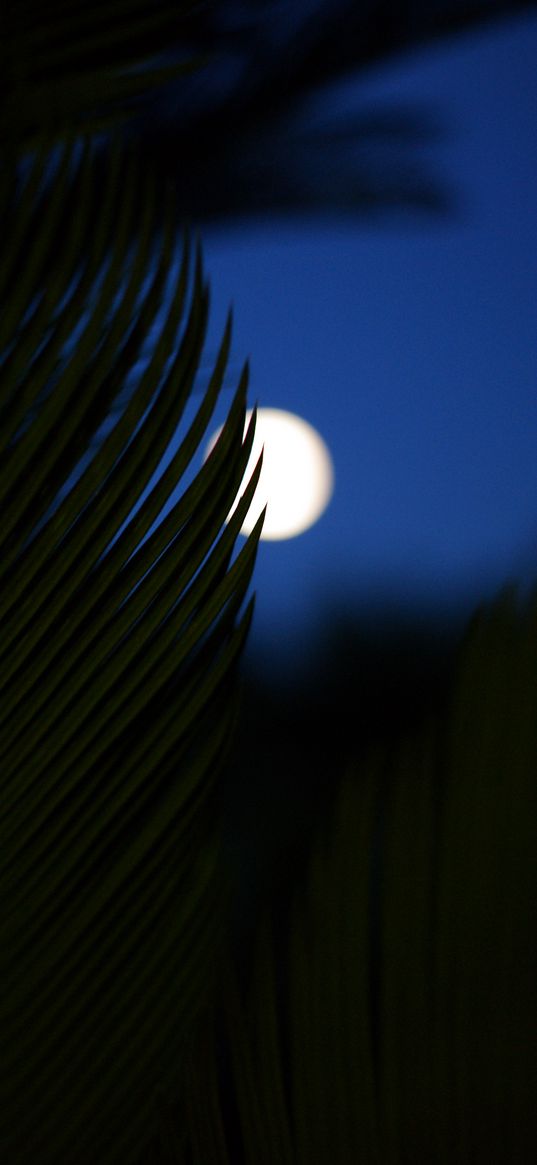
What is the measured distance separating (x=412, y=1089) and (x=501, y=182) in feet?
4.90

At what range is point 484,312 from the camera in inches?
63.3

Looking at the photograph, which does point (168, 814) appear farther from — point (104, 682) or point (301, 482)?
point (301, 482)

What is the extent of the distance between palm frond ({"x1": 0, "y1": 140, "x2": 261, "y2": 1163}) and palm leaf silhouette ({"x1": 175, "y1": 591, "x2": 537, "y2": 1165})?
6cm

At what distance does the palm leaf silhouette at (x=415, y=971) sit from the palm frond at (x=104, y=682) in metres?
0.06

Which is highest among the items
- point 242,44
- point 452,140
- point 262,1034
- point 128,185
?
point 452,140

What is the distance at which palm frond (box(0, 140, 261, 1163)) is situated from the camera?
49 cm

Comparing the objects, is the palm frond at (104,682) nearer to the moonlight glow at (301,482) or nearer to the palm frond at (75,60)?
the palm frond at (75,60)

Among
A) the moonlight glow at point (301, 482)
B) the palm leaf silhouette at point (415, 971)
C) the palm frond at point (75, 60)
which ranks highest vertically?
the moonlight glow at point (301, 482)

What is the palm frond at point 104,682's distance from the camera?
488 millimetres

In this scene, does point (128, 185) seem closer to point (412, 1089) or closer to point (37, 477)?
point (37, 477)

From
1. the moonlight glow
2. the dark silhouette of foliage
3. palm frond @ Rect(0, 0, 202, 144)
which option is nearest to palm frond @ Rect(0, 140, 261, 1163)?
the dark silhouette of foliage

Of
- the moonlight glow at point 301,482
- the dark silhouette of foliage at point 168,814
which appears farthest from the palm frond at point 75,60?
the moonlight glow at point 301,482

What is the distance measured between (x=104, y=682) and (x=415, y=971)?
0.20 meters

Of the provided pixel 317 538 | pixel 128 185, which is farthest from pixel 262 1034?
pixel 317 538
